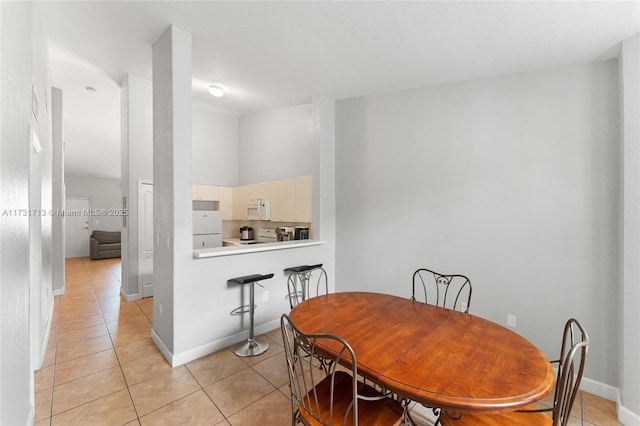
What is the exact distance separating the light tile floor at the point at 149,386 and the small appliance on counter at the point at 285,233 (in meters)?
1.54

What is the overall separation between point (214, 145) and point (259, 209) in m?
1.72

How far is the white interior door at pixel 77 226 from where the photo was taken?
8.94 metres

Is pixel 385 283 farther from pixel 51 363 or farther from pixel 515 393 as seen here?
pixel 51 363

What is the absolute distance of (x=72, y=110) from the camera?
201 inches

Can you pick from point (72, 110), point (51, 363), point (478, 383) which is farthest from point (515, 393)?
point (72, 110)

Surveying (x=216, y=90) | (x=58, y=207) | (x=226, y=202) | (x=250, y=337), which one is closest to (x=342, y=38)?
(x=216, y=90)

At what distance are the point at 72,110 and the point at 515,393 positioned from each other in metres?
7.16

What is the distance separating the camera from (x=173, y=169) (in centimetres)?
252

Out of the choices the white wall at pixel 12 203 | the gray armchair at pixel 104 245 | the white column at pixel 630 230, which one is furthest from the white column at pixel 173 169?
the gray armchair at pixel 104 245

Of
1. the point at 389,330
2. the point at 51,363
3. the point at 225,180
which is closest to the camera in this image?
the point at 389,330

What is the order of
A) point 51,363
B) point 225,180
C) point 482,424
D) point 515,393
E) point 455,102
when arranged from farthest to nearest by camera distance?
1. point 225,180
2. point 455,102
3. point 51,363
4. point 482,424
5. point 515,393

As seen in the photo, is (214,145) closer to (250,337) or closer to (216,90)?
(216,90)

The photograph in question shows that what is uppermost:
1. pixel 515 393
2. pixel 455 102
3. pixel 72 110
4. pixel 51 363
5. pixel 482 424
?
pixel 72 110

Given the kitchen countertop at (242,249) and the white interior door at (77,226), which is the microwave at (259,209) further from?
the white interior door at (77,226)
